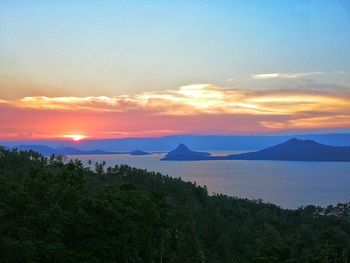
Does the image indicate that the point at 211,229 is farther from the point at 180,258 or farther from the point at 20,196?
the point at 20,196

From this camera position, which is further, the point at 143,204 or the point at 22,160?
the point at 22,160

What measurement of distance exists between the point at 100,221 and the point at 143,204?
5628 mm

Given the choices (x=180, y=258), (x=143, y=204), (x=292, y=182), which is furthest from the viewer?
(x=292, y=182)

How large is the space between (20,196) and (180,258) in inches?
312

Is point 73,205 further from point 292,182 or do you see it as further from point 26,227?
point 292,182

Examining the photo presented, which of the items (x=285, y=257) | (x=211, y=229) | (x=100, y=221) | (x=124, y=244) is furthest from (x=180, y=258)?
(x=211, y=229)

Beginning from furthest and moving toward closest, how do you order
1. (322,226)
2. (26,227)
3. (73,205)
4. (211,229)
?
(322,226) → (211,229) → (73,205) → (26,227)

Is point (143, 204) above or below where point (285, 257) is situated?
above

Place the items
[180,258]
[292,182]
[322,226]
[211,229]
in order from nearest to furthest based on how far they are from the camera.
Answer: [180,258]
[211,229]
[322,226]
[292,182]

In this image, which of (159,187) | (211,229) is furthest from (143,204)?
(159,187)

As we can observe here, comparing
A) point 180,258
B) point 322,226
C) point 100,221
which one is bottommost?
point 322,226

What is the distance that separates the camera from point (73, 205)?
17.8 m

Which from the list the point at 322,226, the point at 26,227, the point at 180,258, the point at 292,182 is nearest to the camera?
the point at 26,227

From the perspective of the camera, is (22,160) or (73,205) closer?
(73,205)
